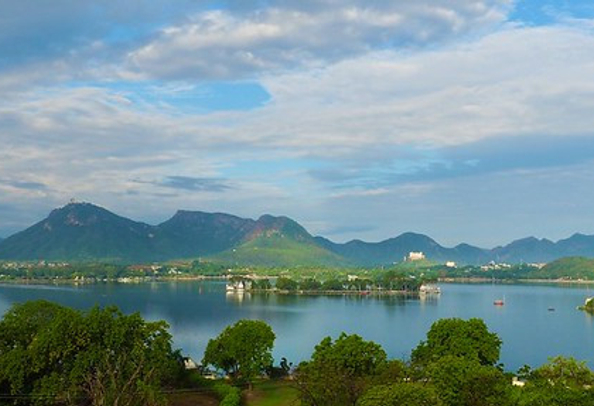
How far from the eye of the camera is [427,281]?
4070 inches

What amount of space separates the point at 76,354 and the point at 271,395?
5.97 m

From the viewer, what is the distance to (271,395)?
20734 millimetres

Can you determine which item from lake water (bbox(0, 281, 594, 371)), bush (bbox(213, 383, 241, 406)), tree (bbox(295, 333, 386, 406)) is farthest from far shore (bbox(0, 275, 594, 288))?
tree (bbox(295, 333, 386, 406))

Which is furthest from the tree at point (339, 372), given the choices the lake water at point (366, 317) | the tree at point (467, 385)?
the lake water at point (366, 317)

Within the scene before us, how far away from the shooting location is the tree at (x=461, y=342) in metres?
21.3

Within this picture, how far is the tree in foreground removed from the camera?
1761 cm

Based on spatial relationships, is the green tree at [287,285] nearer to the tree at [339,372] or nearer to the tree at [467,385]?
the tree at [339,372]

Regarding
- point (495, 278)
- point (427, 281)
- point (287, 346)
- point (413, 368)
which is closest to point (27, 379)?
point (413, 368)

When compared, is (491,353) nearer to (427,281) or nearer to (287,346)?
(287,346)

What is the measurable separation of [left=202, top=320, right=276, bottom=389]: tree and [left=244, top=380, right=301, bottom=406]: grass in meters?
0.48

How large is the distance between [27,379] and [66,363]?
1048mm

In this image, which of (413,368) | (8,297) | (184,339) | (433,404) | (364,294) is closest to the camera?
(433,404)

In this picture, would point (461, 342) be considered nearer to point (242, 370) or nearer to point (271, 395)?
point (271, 395)

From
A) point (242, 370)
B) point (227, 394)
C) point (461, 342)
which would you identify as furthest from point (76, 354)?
point (461, 342)
